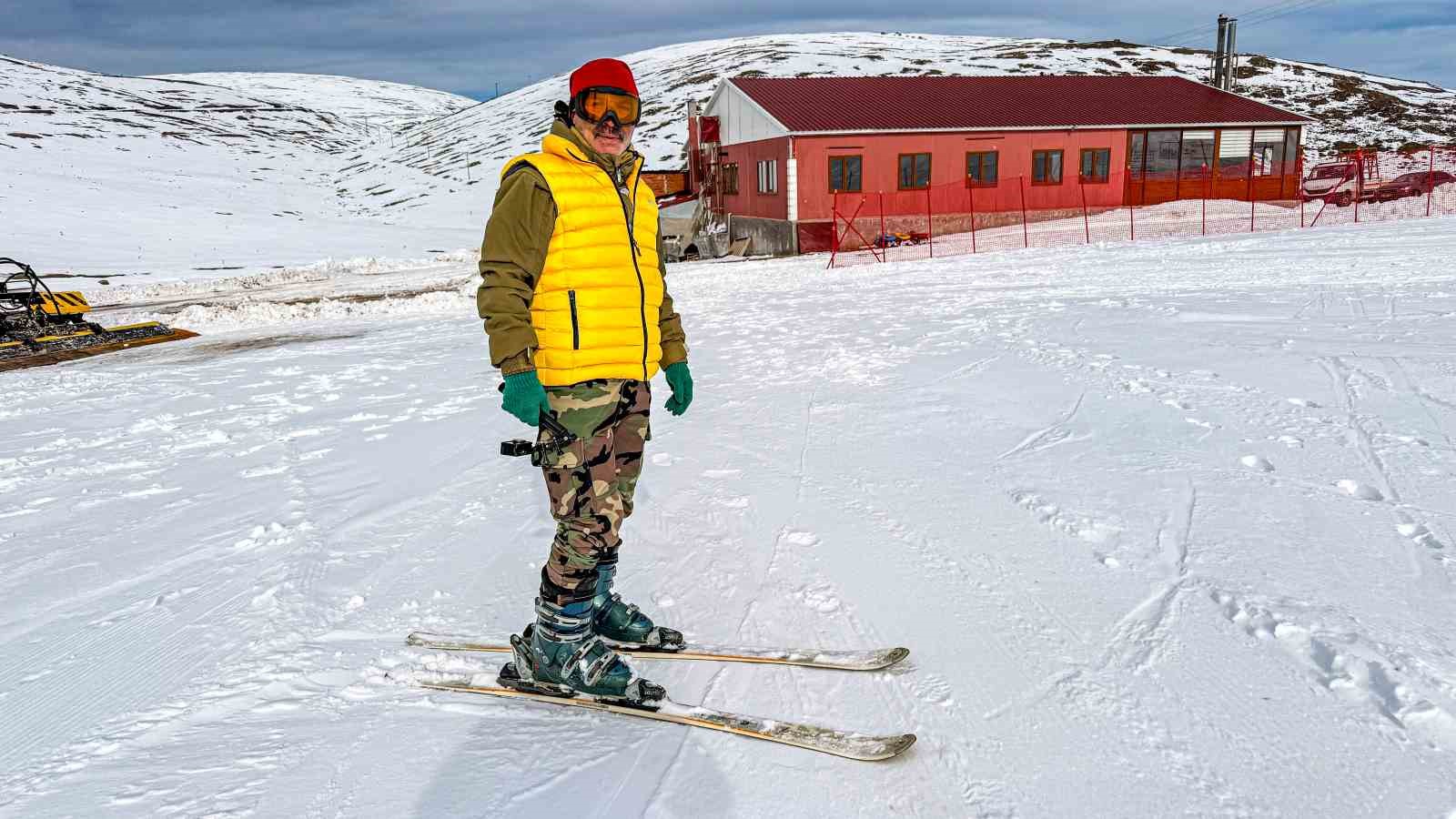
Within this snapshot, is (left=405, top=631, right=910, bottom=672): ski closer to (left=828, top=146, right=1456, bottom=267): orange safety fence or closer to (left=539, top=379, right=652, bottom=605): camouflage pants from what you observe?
(left=539, top=379, right=652, bottom=605): camouflage pants

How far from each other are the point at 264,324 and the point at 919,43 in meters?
93.1

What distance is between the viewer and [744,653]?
3.05 meters

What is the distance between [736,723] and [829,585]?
1104mm

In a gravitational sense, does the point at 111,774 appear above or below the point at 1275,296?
below

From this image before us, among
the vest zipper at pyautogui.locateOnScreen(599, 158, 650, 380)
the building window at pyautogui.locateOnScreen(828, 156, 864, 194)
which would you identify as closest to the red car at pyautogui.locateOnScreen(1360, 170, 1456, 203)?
the building window at pyautogui.locateOnScreen(828, 156, 864, 194)

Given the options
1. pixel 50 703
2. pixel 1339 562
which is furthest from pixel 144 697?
pixel 1339 562

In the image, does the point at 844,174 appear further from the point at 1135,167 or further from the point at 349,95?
the point at 349,95

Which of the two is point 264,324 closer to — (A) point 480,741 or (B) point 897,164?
(A) point 480,741

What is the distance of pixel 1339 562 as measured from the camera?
3465 mm

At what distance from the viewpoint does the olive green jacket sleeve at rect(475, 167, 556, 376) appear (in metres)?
2.51

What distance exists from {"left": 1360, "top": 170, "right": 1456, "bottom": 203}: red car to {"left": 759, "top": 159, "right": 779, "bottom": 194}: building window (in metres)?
16.0

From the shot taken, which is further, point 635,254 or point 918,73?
point 918,73

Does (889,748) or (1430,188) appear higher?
(1430,188)

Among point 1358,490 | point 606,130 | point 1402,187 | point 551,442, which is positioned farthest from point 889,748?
point 1402,187
